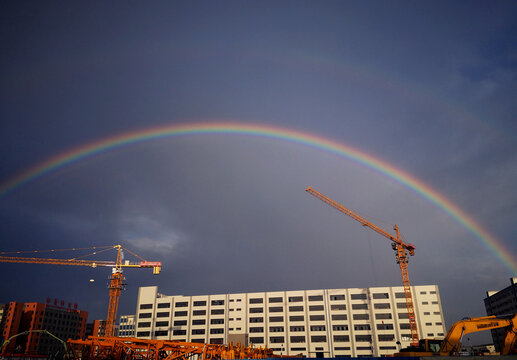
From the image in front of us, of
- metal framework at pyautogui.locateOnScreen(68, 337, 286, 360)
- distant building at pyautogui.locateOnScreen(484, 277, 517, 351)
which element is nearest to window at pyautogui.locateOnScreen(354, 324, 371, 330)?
metal framework at pyautogui.locateOnScreen(68, 337, 286, 360)

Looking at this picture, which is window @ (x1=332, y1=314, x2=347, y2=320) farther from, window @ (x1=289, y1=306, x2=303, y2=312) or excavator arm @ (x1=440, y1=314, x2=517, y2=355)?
excavator arm @ (x1=440, y1=314, x2=517, y2=355)

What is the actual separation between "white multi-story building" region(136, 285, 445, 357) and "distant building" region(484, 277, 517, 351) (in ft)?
208

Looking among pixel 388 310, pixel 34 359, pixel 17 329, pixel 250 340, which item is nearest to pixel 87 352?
pixel 34 359

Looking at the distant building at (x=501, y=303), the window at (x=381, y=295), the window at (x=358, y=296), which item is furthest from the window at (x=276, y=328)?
the distant building at (x=501, y=303)

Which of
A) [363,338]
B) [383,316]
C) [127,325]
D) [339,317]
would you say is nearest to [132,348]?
[339,317]

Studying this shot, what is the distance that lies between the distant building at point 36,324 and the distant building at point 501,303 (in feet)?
551

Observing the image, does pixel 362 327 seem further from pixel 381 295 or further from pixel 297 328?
pixel 297 328

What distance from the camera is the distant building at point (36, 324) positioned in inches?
5497

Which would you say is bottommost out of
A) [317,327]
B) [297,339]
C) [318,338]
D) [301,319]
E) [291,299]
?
[297,339]

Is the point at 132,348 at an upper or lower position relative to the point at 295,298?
lower

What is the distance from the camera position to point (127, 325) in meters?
160

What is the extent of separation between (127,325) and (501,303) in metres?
161

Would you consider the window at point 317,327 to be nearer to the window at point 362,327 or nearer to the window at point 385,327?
the window at point 362,327

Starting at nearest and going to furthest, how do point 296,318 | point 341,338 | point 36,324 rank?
point 341,338
point 296,318
point 36,324
